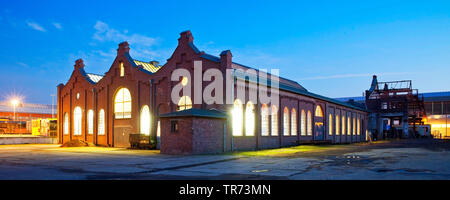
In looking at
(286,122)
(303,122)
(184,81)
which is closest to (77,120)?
(184,81)

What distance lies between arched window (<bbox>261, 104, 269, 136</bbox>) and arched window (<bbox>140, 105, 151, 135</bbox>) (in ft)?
31.9

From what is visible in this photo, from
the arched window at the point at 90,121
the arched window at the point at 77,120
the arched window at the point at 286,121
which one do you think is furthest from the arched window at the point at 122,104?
the arched window at the point at 286,121

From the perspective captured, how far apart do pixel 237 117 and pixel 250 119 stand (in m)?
1.69

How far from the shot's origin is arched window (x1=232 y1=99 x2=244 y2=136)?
94.0 ft

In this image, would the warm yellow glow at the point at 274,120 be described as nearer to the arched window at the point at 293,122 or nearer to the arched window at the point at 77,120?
the arched window at the point at 293,122

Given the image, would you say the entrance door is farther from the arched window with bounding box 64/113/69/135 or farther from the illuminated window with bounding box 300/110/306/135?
the arched window with bounding box 64/113/69/135

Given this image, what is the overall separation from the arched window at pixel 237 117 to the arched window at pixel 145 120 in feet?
27.2

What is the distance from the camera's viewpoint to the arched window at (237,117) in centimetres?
2866

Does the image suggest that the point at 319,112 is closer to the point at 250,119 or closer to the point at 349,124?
the point at 349,124

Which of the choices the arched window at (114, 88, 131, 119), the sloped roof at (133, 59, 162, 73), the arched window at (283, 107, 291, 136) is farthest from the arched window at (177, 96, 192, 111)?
the arched window at (283, 107, 291, 136)

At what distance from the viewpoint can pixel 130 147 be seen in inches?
1276
